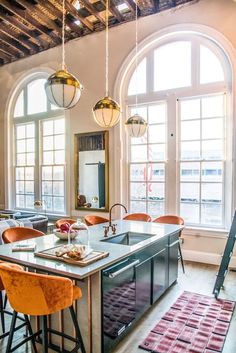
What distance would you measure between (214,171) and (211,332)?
2737 mm

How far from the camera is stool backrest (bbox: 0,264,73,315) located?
1.73m

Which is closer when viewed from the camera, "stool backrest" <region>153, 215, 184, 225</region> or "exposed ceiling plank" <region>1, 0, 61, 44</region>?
"stool backrest" <region>153, 215, 184, 225</region>

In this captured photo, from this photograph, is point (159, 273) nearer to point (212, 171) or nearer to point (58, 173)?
point (212, 171)

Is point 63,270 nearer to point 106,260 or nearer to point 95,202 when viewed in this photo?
point 106,260

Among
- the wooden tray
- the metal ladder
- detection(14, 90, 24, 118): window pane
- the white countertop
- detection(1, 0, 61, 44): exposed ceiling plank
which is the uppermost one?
detection(1, 0, 61, 44): exposed ceiling plank

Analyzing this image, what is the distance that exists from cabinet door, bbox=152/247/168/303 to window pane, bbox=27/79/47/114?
4.85 metres

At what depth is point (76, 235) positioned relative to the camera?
9.27ft

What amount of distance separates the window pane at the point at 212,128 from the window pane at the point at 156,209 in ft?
4.78

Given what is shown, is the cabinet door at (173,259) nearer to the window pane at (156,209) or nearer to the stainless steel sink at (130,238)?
the stainless steel sink at (130,238)

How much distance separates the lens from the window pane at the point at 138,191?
209 inches

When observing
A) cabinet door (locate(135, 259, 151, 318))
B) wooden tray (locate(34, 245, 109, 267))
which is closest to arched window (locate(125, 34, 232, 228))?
cabinet door (locate(135, 259, 151, 318))

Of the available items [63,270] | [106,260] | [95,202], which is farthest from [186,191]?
[63,270]

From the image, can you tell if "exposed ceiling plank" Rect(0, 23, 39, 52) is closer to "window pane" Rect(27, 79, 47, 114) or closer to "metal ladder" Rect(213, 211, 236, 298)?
"window pane" Rect(27, 79, 47, 114)

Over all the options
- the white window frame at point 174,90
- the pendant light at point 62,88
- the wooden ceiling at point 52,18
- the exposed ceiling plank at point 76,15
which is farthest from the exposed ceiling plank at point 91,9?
the pendant light at point 62,88
